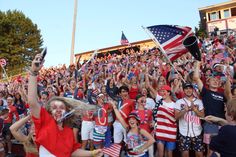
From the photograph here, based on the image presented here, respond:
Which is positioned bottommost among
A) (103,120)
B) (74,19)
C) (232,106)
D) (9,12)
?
(103,120)

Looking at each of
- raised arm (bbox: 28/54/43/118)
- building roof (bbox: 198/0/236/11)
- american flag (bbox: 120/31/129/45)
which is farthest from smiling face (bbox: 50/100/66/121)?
building roof (bbox: 198/0/236/11)

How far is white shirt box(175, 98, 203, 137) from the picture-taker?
5961mm

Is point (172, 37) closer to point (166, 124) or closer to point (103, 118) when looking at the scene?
point (166, 124)

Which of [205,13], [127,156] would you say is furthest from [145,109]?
[205,13]

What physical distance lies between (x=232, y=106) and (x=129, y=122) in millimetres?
3060

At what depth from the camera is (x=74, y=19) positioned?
63.8 feet

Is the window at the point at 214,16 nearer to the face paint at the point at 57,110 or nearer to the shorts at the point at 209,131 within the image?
the shorts at the point at 209,131

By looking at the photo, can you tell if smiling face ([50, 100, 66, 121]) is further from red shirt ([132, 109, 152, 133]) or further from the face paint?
red shirt ([132, 109, 152, 133])

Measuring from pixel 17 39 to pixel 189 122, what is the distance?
46091mm

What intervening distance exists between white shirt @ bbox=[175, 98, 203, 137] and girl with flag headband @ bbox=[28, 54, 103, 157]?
10.6ft

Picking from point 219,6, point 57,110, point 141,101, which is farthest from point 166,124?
point 219,6

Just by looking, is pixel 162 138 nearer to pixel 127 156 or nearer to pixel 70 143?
pixel 127 156

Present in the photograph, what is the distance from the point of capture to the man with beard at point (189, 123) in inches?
232

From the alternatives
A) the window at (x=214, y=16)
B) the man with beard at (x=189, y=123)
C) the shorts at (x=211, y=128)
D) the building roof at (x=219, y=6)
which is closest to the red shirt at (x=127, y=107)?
the man with beard at (x=189, y=123)
